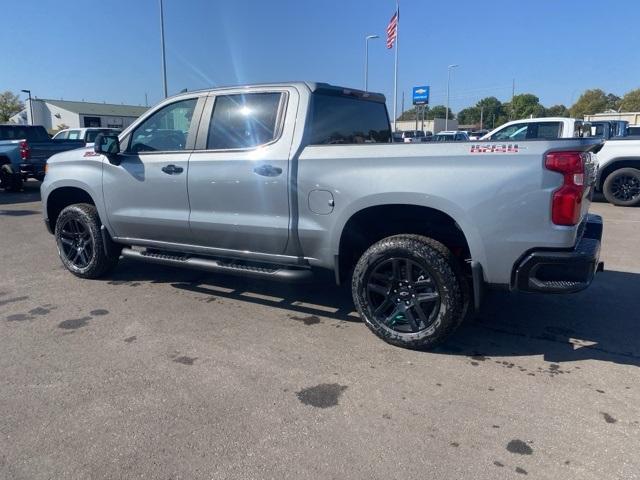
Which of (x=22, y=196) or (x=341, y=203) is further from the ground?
(x=341, y=203)

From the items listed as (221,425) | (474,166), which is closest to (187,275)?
(221,425)

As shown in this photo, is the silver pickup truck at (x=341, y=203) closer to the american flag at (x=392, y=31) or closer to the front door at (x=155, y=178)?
the front door at (x=155, y=178)

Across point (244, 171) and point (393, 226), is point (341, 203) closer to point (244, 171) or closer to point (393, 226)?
point (393, 226)

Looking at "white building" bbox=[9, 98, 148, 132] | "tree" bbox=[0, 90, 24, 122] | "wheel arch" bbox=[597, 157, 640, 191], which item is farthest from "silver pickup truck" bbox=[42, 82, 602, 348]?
"tree" bbox=[0, 90, 24, 122]

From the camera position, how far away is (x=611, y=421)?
2.95 m

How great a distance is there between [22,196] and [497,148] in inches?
549

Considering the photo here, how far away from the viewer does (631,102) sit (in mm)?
86312

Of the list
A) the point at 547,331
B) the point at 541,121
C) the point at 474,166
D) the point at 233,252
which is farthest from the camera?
the point at 541,121

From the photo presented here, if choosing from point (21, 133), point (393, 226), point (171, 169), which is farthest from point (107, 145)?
point (21, 133)

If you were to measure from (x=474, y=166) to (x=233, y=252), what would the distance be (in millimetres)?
2252

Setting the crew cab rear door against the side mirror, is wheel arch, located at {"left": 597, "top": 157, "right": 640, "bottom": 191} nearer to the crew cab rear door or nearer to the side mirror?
the crew cab rear door

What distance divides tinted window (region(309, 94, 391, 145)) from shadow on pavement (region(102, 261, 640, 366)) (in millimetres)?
1577

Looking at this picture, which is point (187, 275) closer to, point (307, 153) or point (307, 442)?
point (307, 153)

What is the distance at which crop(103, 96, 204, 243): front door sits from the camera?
4805 millimetres
